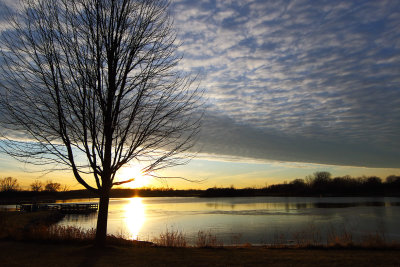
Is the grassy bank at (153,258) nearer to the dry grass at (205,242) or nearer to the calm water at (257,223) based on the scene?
the dry grass at (205,242)

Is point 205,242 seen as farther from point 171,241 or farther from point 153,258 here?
point 153,258

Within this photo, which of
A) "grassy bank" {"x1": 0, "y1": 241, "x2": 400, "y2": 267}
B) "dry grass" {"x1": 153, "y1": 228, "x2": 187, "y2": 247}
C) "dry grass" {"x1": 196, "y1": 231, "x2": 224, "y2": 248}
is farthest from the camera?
"dry grass" {"x1": 153, "y1": 228, "x2": 187, "y2": 247}

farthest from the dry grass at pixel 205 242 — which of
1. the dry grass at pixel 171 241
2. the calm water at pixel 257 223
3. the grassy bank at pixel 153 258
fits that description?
the grassy bank at pixel 153 258

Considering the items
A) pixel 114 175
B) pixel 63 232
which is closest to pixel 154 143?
pixel 114 175

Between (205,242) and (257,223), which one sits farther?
(257,223)

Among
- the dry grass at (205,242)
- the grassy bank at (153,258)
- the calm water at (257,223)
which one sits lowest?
the calm water at (257,223)

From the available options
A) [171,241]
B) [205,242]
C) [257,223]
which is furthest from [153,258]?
[257,223]

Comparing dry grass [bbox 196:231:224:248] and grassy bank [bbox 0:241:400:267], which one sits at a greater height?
grassy bank [bbox 0:241:400:267]

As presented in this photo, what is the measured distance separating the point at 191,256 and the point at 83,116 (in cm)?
567

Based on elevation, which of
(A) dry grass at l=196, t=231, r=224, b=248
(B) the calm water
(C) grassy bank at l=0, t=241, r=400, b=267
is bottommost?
(B) the calm water

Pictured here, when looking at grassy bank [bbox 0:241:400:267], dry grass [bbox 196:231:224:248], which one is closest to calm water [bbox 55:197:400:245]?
dry grass [bbox 196:231:224:248]

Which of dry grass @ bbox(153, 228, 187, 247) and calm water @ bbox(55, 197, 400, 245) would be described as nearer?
dry grass @ bbox(153, 228, 187, 247)

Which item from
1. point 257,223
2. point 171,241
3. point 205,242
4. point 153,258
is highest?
point 153,258

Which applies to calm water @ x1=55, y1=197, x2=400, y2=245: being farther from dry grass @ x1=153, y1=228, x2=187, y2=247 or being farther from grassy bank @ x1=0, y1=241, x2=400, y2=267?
grassy bank @ x1=0, y1=241, x2=400, y2=267
